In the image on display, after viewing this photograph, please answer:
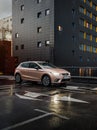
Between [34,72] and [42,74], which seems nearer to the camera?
[42,74]

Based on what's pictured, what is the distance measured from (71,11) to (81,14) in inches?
165

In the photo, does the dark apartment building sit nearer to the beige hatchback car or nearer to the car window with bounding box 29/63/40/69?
the beige hatchback car

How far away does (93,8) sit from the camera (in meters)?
46.8

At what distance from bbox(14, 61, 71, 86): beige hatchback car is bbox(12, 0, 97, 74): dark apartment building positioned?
1842 cm

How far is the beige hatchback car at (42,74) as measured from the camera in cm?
1291

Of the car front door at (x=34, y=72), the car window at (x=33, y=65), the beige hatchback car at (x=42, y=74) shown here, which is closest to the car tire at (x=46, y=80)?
the beige hatchback car at (x=42, y=74)

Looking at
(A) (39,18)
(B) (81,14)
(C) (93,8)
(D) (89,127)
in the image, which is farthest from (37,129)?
(C) (93,8)

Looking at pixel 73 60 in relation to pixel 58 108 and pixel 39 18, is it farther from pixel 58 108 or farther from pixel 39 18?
pixel 58 108

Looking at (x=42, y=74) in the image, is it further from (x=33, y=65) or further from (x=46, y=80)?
(x=33, y=65)

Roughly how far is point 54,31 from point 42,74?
21216 mm

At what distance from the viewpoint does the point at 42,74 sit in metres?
13.5

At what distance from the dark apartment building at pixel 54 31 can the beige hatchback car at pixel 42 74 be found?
18.4 m

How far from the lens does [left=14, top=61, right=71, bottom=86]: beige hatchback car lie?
12.9m

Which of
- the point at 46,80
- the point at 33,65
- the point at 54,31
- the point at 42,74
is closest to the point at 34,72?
the point at 33,65
